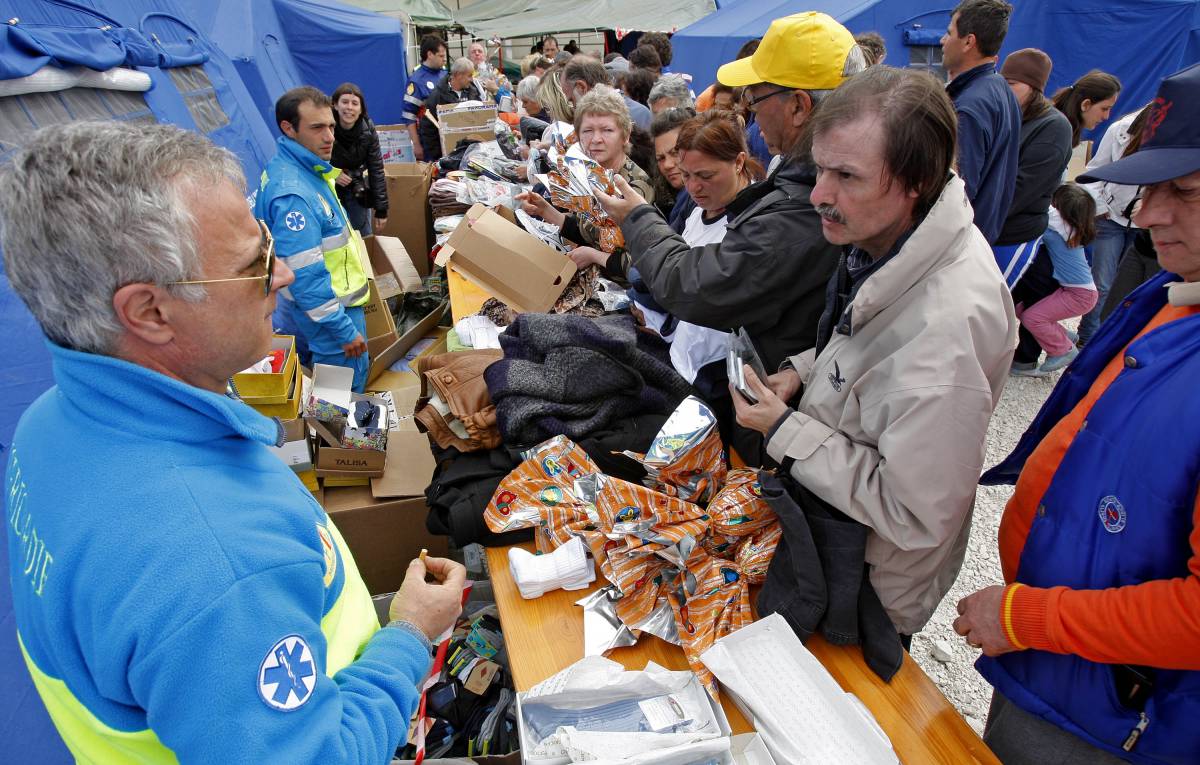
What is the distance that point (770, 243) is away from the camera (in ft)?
5.73

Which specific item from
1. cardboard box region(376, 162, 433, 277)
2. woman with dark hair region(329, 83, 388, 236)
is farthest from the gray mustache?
cardboard box region(376, 162, 433, 277)

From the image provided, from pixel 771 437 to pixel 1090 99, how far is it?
15.9 feet

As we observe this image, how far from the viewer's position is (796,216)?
174cm

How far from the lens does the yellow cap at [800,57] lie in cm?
197

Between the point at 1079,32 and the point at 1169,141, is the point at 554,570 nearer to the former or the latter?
the point at 1169,141

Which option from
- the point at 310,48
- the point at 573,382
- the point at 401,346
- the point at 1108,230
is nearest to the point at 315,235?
the point at 401,346

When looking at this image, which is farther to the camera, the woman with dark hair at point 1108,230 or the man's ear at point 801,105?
the woman with dark hair at point 1108,230

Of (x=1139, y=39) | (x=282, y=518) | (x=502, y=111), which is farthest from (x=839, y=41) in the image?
(x=1139, y=39)

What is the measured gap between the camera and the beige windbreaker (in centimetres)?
120

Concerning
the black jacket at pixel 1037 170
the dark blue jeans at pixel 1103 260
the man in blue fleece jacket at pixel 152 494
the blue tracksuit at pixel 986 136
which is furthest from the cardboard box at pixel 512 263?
the dark blue jeans at pixel 1103 260

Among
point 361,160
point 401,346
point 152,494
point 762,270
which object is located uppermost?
point 152,494

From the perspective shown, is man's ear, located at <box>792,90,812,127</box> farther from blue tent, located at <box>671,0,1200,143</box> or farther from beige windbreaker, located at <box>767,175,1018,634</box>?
blue tent, located at <box>671,0,1200,143</box>

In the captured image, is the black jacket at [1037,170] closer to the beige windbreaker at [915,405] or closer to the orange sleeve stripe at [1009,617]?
the beige windbreaker at [915,405]

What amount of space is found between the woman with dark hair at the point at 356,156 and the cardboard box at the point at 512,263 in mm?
2901
